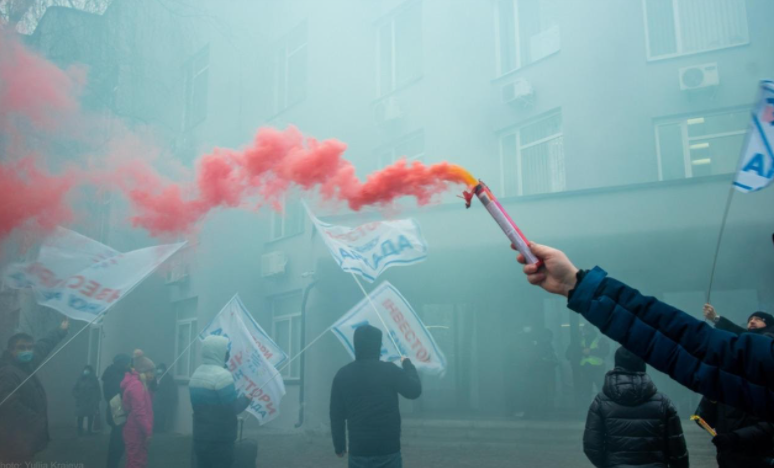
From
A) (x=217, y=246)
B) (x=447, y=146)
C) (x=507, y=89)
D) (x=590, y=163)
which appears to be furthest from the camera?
(x=217, y=246)

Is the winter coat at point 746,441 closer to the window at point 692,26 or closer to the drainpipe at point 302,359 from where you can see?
the window at point 692,26

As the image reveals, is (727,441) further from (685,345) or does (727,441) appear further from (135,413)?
(135,413)

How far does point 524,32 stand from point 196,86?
964cm

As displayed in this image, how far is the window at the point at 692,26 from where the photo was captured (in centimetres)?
1030

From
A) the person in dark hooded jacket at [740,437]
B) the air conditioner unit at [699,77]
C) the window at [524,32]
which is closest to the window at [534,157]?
the window at [524,32]

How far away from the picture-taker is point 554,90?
455 inches

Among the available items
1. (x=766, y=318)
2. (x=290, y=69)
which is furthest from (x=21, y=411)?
(x=290, y=69)

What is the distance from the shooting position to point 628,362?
13.5 ft

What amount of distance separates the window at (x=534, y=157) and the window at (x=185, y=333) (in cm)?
840

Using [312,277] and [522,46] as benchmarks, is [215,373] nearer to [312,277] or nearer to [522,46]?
[312,277]

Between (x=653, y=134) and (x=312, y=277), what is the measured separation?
7014 millimetres

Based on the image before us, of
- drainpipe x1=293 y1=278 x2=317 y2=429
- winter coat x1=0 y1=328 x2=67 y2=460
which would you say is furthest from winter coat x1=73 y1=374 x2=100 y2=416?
winter coat x1=0 y1=328 x2=67 y2=460

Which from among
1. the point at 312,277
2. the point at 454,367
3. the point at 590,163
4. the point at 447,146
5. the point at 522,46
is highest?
the point at 522,46

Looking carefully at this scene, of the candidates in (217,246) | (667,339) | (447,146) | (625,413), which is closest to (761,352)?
(667,339)
